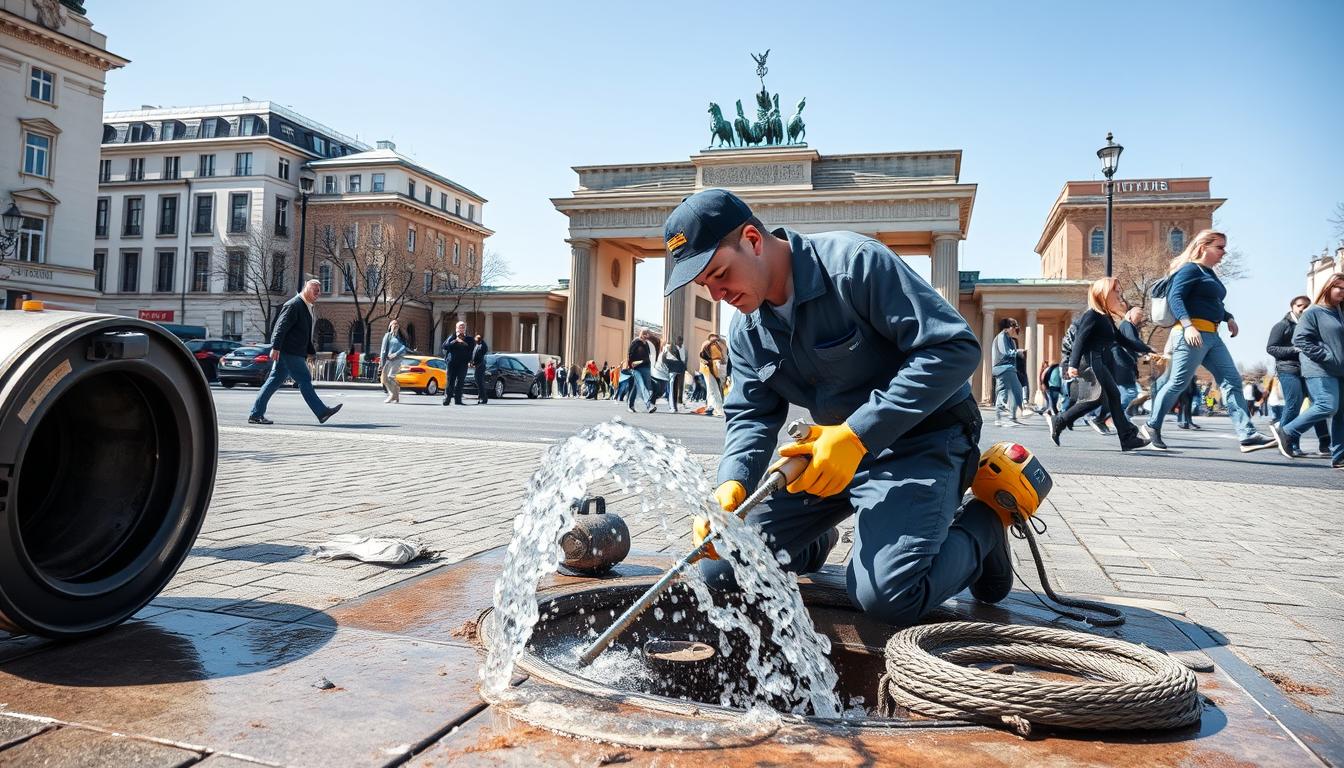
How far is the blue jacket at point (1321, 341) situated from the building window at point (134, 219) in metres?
72.0

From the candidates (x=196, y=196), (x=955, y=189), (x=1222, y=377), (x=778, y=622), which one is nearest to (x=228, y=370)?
(x=1222, y=377)

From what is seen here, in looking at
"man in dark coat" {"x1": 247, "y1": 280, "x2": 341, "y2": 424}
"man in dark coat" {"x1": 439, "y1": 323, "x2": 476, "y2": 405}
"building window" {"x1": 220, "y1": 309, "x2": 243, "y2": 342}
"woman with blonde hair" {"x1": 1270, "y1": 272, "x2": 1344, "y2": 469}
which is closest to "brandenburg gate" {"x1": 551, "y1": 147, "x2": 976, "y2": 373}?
"man in dark coat" {"x1": 439, "y1": 323, "x2": 476, "y2": 405}

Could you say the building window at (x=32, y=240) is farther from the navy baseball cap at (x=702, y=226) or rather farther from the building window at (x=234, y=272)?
the navy baseball cap at (x=702, y=226)

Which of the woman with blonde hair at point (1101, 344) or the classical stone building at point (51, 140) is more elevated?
the classical stone building at point (51, 140)

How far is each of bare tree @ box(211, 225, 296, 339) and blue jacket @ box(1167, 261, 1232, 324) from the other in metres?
55.2

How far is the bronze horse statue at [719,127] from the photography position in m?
48.1

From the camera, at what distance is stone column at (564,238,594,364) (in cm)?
4853

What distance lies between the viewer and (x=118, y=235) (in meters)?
64.7

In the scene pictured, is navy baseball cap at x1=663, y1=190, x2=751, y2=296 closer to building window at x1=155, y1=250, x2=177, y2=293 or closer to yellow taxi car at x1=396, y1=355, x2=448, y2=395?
yellow taxi car at x1=396, y1=355, x2=448, y2=395

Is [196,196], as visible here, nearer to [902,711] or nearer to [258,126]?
[258,126]

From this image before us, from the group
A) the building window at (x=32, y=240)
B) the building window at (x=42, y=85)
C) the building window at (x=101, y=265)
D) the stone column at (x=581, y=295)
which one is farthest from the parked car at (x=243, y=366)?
the building window at (x=101, y=265)

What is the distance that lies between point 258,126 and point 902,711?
71.7 metres

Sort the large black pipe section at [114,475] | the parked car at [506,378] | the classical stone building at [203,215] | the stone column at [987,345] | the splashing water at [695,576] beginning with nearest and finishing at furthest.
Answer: the large black pipe section at [114,475]
the splashing water at [695,576]
the parked car at [506,378]
the stone column at [987,345]
the classical stone building at [203,215]

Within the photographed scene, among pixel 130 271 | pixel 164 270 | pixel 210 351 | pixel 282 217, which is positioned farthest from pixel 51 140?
pixel 130 271
